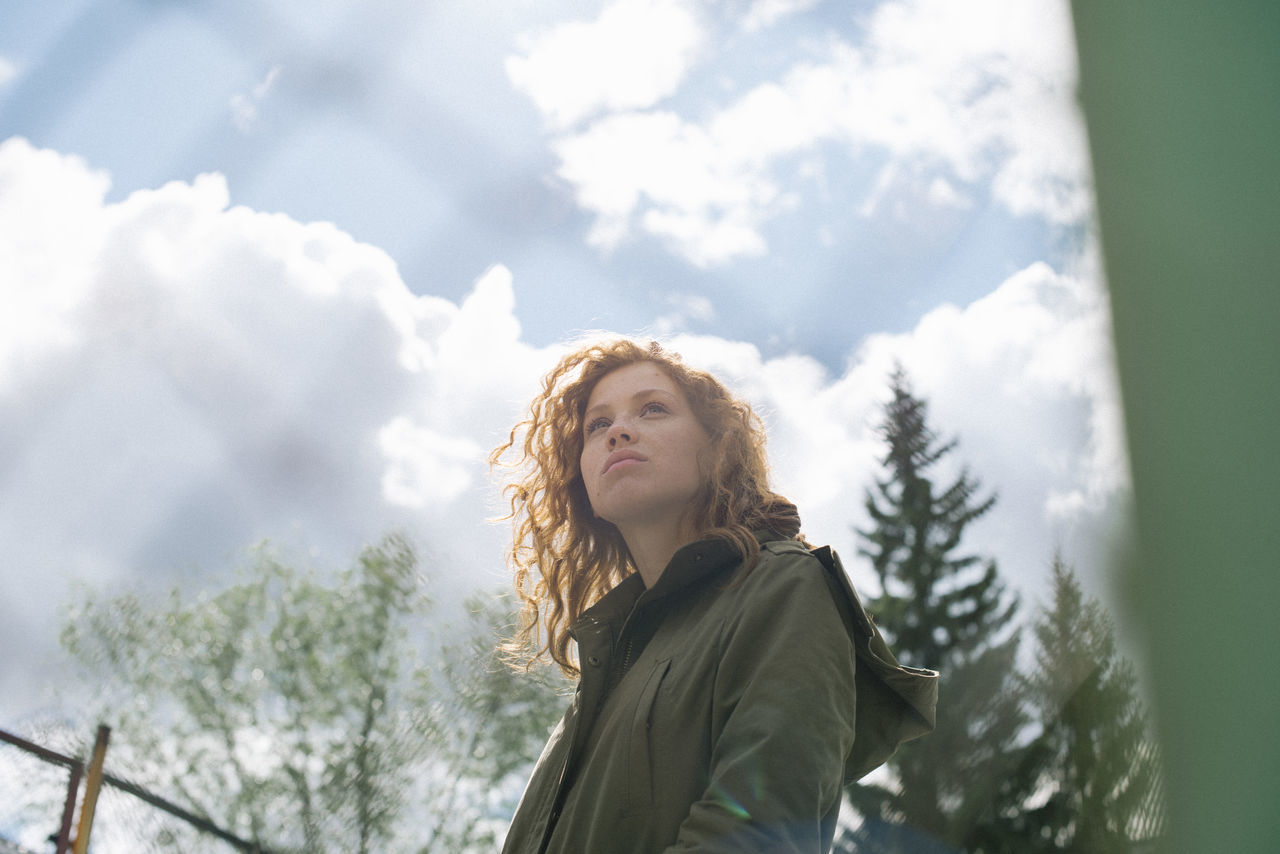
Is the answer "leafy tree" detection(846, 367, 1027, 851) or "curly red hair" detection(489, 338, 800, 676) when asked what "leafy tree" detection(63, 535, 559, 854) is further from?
"curly red hair" detection(489, 338, 800, 676)

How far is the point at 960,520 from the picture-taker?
19.7m

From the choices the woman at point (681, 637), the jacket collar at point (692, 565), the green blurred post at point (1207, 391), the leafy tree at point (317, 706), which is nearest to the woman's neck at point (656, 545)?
the woman at point (681, 637)

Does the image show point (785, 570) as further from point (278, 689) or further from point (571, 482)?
point (278, 689)

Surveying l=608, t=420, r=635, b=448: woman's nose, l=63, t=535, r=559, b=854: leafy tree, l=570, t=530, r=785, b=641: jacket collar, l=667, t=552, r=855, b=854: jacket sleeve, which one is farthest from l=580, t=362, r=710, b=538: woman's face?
l=63, t=535, r=559, b=854: leafy tree

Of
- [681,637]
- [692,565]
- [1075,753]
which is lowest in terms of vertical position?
[681,637]

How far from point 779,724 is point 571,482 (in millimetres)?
1006

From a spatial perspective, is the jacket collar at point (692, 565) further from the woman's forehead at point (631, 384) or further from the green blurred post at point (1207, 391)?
the green blurred post at point (1207, 391)

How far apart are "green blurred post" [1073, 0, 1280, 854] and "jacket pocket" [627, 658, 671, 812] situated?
601 millimetres

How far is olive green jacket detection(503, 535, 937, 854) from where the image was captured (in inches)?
41.8

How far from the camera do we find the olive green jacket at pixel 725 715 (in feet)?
3.48

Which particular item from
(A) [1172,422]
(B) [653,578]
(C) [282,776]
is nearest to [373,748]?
(C) [282,776]

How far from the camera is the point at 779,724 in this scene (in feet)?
3.56

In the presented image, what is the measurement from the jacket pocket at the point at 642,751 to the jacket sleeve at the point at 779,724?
0.30 ft

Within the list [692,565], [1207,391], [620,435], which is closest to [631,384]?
[620,435]
